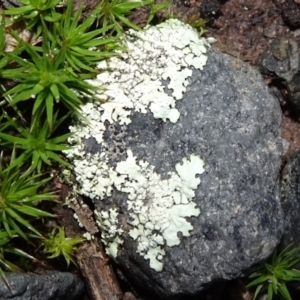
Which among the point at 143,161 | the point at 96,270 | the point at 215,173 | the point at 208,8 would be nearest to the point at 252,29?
the point at 208,8

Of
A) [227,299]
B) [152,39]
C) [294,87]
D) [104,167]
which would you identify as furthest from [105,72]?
[227,299]

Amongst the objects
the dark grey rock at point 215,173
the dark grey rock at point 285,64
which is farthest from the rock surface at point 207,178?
the dark grey rock at point 285,64

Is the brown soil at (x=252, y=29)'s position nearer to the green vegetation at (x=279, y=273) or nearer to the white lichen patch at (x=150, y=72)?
the green vegetation at (x=279, y=273)

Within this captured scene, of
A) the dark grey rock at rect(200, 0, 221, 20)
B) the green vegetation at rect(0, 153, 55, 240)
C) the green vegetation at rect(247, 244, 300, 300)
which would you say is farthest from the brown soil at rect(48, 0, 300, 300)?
the green vegetation at rect(0, 153, 55, 240)

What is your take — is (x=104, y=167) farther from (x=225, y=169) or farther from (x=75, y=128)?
(x=225, y=169)

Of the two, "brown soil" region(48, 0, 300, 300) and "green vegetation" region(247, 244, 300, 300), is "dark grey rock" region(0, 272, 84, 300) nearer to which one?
"brown soil" region(48, 0, 300, 300)

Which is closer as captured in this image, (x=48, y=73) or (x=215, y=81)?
(x=48, y=73)
